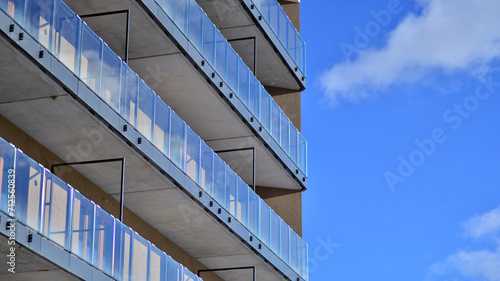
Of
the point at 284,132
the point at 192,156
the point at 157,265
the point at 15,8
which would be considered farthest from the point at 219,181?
the point at 15,8

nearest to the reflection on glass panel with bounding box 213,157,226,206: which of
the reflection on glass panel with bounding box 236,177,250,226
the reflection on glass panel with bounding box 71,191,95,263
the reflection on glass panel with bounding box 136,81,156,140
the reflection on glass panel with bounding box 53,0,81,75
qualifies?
the reflection on glass panel with bounding box 236,177,250,226

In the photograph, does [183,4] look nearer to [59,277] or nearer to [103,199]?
[103,199]

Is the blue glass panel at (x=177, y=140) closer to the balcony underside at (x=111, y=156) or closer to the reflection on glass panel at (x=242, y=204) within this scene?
the balcony underside at (x=111, y=156)

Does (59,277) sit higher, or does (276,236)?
(276,236)

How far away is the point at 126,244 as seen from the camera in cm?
2080

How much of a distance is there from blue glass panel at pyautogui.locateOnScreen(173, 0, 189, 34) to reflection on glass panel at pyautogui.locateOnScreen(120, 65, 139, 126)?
2846mm

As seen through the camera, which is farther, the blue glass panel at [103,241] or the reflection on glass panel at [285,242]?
the reflection on glass panel at [285,242]

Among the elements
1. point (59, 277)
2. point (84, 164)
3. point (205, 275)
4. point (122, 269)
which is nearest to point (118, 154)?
point (84, 164)

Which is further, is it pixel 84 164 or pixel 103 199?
pixel 103 199

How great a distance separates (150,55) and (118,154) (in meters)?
3.42

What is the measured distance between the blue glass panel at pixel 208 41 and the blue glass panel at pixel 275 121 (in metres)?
4.82

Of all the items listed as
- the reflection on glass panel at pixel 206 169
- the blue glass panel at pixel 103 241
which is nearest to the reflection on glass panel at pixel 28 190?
the blue glass panel at pixel 103 241

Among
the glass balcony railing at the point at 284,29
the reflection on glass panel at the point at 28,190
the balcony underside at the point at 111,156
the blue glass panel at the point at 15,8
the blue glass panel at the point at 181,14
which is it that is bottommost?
the reflection on glass panel at the point at 28,190

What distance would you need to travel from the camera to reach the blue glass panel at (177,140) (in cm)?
2412
